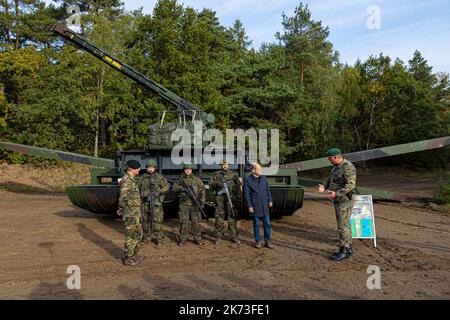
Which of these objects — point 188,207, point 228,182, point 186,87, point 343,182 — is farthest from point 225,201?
point 186,87

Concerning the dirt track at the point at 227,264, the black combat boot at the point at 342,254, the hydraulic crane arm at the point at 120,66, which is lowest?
the dirt track at the point at 227,264

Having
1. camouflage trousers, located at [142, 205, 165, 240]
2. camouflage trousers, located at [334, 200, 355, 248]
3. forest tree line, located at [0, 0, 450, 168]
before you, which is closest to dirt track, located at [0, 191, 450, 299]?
camouflage trousers, located at [142, 205, 165, 240]

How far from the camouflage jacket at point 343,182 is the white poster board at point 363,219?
806 mm

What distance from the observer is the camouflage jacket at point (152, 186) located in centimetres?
628

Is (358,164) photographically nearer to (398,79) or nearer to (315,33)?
(398,79)

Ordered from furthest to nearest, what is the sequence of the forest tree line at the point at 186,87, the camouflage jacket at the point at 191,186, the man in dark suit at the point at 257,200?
the forest tree line at the point at 186,87
the camouflage jacket at the point at 191,186
the man in dark suit at the point at 257,200

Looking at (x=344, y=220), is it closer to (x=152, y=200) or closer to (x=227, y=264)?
(x=227, y=264)

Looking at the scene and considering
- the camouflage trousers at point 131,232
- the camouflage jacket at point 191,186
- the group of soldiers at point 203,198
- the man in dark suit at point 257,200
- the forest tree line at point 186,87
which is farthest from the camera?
the forest tree line at point 186,87

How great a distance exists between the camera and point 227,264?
514cm

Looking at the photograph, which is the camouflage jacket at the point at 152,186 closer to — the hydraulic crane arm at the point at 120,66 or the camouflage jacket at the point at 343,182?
the camouflage jacket at the point at 343,182

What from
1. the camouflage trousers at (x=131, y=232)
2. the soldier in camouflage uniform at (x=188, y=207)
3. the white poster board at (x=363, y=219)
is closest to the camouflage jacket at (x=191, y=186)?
the soldier in camouflage uniform at (x=188, y=207)

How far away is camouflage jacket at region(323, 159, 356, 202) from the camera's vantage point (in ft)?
17.5

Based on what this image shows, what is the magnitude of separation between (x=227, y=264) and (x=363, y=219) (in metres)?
2.50
